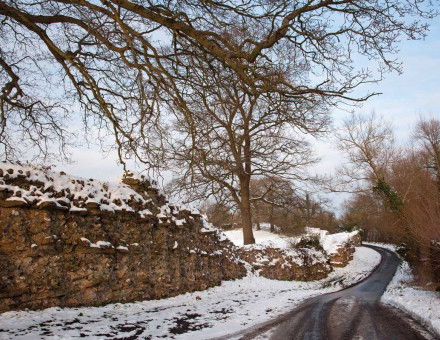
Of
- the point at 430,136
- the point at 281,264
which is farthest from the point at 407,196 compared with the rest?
the point at 430,136

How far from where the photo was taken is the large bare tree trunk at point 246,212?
19.2 m

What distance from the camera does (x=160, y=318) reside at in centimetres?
705

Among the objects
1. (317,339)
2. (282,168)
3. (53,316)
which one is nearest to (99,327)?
(53,316)

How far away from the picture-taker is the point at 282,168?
1959 centimetres

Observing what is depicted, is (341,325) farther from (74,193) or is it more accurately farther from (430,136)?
(430,136)

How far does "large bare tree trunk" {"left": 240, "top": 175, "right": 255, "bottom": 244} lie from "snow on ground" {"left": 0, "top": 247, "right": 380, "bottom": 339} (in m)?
7.95

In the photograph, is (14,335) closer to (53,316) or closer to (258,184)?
(53,316)

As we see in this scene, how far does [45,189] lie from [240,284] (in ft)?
26.0

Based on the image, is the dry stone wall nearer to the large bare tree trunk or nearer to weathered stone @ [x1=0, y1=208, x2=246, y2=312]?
weathered stone @ [x1=0, y1=208, x2=246, y2=312]

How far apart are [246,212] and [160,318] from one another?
12.7m

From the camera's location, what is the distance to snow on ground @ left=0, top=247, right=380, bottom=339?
555 centimetres

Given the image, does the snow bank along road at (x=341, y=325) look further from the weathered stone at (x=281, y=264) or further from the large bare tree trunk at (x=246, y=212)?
Answer: the large bare tree trunk at (x=246, y=212)

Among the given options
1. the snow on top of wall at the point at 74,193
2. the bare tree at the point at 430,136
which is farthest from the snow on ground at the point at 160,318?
the bare tree at the point at 430,136

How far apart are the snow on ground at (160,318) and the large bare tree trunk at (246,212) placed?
795cm
